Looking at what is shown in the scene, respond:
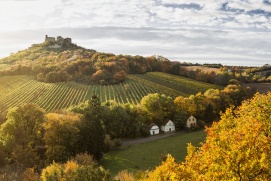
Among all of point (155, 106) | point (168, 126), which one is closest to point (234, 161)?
point (168, 126)

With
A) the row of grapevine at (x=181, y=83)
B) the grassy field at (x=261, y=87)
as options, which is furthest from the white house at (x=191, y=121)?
the grassy field at (x=261, y=87)

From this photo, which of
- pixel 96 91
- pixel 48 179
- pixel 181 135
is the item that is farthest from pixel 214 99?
pixel 48 179

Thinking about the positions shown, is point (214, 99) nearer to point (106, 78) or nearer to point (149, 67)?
point (106, 78)

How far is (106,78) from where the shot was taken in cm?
11119

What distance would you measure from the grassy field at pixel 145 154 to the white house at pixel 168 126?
6.41 meters

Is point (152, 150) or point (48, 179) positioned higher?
point (48, 179)

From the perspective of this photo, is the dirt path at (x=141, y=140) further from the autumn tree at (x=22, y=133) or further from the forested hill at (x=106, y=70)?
the forested hill at (x=106, y=70)

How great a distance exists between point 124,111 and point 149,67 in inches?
2691

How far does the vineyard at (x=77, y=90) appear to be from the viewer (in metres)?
88.0

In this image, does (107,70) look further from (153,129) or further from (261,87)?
(261,87)

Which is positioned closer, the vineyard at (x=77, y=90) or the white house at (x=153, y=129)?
the white house at (x=153, y=129)

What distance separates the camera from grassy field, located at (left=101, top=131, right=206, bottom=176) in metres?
51.4

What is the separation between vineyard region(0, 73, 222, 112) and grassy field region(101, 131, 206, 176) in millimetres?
25911

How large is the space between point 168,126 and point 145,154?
2173 cm
